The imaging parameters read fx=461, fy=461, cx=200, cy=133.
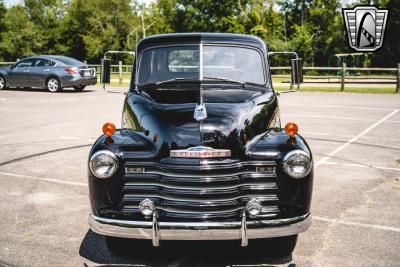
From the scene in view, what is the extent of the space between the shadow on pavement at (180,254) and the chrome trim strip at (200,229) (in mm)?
508

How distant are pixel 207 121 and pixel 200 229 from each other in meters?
1.00

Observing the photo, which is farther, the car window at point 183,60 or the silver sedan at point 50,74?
the silver sedan at point 50,74

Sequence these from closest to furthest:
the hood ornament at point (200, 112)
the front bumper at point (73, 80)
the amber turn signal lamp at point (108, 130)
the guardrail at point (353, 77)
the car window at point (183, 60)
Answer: the hood ornament at point (200, 112), the amber turn signal lamp at point (108, 130), the car window at point (183, 60), the front bumper at point (73, 80), the guardrail at point (353, 77)

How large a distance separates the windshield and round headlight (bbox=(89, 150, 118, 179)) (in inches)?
67.8

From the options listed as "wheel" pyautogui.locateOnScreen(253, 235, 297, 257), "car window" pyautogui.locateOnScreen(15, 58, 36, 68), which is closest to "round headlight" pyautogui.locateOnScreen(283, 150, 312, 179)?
"wheel" pyautogui.locateOnScreen(253, 235, 297, 257)

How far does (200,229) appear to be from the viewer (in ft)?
12.0

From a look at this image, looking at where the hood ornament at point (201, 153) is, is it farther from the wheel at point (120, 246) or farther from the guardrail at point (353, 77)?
the guardrail at point (353, 77)

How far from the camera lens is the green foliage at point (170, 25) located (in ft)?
193

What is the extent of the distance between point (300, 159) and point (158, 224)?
51.9 inches

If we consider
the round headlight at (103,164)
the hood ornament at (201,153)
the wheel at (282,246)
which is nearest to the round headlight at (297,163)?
the hood ornament at (201,153)

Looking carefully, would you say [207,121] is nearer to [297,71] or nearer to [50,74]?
[297,71]

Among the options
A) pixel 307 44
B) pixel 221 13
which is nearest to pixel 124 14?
pixel 221 13

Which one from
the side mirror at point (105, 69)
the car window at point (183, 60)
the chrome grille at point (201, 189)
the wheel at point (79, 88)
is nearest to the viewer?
the chrome grille at point (201, 189)

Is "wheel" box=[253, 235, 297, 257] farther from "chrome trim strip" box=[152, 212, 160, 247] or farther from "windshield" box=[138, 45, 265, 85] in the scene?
"windshield" box=[138, 45, 265, 85]
